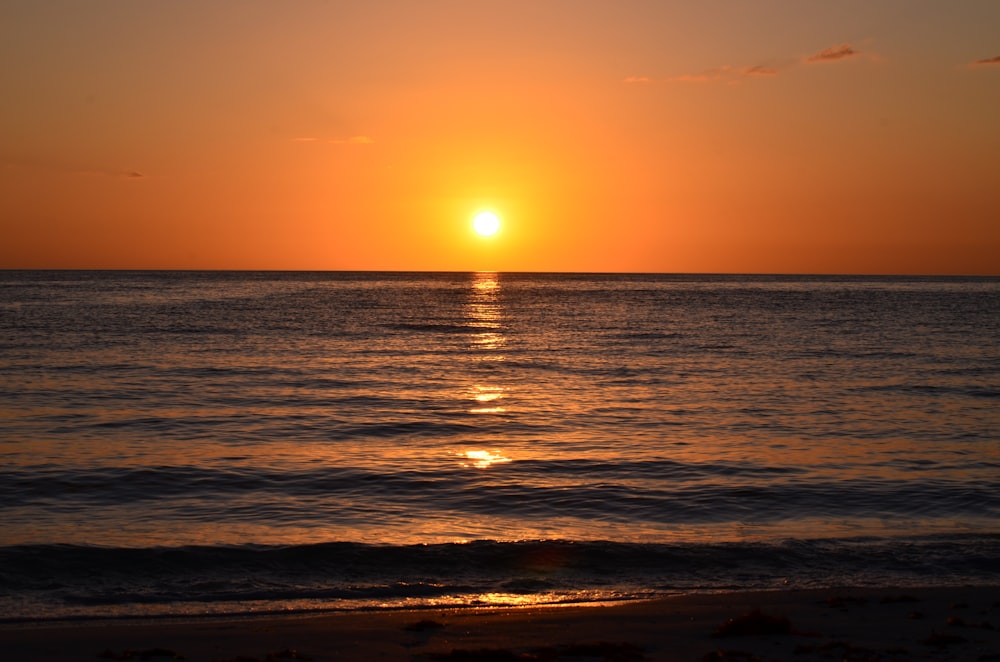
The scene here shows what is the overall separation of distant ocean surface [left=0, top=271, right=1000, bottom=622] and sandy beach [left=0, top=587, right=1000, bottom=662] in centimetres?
75

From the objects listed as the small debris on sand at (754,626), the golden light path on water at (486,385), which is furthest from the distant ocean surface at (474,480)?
the small debris on sand at (754,626)

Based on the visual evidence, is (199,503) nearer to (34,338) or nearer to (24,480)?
(24,480)

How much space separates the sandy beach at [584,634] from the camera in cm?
822

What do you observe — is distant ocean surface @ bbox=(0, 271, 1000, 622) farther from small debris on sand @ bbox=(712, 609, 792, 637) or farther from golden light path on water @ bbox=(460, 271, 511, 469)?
small debris on sand @ bbox=(712, 609, 792, 637)

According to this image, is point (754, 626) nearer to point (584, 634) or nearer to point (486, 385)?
point (584, 634)

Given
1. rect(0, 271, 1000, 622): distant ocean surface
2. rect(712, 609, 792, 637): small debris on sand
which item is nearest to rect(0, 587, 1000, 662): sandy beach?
rect(712, 609, 792, 637): small debris on sand

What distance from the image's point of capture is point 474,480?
16.6 metres

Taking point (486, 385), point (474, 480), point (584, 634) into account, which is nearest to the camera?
point (584, 634)

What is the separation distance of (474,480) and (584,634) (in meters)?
7.89

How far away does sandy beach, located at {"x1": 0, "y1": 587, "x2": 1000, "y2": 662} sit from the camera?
324 inches

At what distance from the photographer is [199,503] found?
1481 centimetres

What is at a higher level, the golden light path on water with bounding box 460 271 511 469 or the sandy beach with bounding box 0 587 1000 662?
the golden light path on water with bounding box 460 271 511 469

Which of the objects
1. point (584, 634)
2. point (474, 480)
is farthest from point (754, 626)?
point (474, 480)

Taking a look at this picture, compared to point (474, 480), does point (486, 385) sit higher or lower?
higher
